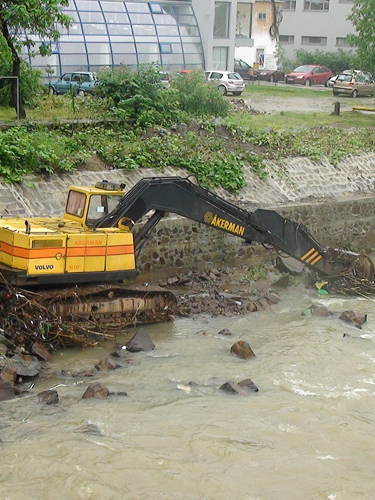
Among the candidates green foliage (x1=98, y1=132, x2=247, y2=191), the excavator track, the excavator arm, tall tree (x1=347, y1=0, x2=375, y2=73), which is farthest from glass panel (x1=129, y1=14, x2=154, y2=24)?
the excavator track

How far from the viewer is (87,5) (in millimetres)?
38500

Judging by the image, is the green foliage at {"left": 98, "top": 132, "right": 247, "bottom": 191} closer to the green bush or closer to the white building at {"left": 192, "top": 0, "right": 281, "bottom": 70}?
the green bush

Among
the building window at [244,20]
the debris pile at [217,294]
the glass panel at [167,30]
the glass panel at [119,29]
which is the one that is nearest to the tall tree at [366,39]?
the glass panel at [167,30]

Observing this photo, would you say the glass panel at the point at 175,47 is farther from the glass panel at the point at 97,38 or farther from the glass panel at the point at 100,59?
the glass panel at the point at 100,59

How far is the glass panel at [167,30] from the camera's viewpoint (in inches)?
1594

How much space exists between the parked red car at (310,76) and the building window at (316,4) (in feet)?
31.2

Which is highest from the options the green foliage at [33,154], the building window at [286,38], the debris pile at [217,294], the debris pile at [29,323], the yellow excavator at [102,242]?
the building window at [286,38]

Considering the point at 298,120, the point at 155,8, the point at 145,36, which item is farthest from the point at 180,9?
the point at 298,120

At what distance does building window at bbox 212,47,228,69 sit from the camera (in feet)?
150

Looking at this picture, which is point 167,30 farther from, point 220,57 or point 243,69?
point 243,69

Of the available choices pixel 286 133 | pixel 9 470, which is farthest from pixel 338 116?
pixel 9 470

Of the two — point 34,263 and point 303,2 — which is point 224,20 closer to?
point 303,2

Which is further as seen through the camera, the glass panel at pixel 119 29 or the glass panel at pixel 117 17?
the glass panel at pixel 117 17

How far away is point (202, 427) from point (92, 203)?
5.18 meters
